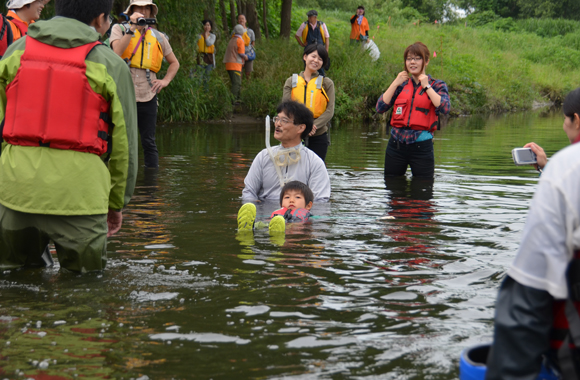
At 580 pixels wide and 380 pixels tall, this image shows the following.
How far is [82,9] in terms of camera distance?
436 cm

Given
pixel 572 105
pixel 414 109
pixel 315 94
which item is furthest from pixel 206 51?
pixel 572 105

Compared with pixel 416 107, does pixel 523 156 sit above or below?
below

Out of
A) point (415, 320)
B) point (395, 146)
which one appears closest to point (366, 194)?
point (395, 146)

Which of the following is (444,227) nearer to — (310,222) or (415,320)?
(310,222)

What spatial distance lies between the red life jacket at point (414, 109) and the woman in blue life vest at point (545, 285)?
6.97 meters

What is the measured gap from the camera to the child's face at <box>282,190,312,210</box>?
730 centimetres

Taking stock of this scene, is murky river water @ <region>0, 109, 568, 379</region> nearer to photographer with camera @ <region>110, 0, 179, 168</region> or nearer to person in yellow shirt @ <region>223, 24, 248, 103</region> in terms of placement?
photographer with camera @ <region>110, 0, 179, 168</region>

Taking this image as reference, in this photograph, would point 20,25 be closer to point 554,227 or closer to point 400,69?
point 554,227

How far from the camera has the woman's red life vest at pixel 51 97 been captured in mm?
4184

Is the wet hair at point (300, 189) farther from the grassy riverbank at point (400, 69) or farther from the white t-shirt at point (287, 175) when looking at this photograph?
the grassy riverbank at point (400, 69)

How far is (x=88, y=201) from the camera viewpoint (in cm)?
433

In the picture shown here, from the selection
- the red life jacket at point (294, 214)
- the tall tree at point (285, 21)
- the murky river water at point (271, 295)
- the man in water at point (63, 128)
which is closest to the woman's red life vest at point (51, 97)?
the man in water at point (63, 128)

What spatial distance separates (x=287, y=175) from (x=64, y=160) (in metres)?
3.74

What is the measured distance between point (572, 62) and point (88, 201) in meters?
44.5
